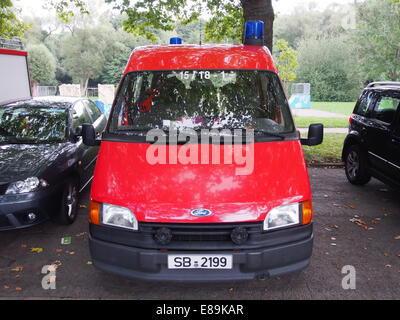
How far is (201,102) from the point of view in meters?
4.02

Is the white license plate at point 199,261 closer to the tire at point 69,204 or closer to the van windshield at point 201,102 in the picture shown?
the van windshield at point 201,102

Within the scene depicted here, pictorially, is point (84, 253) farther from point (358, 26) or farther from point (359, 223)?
point (358, 26)

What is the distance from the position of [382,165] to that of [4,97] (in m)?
11.3

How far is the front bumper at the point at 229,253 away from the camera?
304cm

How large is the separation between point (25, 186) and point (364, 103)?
6.26 meters

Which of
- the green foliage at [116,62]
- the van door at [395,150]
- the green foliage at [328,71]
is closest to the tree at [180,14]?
the van door at [395,150]

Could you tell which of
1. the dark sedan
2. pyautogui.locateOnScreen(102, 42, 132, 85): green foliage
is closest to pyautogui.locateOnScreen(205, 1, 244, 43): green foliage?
the dark sedan

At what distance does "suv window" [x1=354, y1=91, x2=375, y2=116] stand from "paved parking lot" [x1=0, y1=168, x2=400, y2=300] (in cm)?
207

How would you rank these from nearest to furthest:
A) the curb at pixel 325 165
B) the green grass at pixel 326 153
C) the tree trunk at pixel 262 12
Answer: the tree trunk at pixel 262 12 → the curb at pixel 325 165 → the green grass at pixel 326 153

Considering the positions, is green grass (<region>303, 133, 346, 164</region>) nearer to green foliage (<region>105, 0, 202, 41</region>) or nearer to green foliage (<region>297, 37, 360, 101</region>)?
green foliage (<region>105, 0, 202, 41</region>)

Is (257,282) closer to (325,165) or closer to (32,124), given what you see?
(32,124)

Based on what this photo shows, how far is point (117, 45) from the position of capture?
5781 cm

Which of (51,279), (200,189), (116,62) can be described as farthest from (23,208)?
(116,62)
